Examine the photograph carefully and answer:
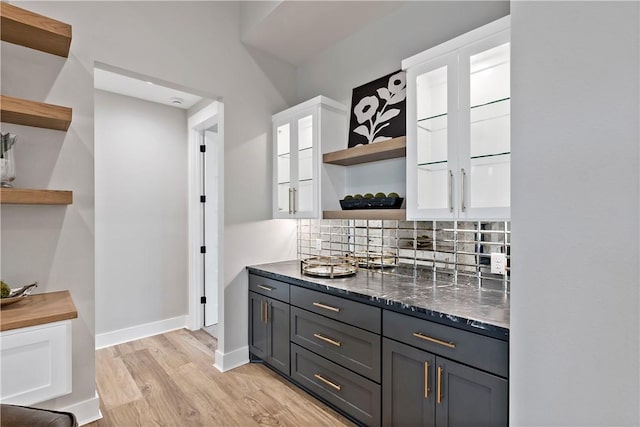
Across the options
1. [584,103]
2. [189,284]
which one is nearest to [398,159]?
[584,103]

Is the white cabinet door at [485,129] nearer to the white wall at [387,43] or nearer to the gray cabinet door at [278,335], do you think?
the white wall at [387,43]

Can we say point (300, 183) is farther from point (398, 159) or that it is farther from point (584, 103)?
point (584, 103)

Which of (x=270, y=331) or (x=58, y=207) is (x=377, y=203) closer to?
(x=270, y=331)

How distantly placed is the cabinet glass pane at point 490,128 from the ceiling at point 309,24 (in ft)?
3.50

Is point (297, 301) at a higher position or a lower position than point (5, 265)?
lower

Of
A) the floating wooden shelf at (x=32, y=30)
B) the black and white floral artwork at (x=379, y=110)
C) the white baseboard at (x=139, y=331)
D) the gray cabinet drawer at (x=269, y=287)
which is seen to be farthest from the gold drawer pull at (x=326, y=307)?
the white baseboard at (x=139, y=331)

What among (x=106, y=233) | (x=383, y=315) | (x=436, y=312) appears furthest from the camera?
(x=106, y=233)

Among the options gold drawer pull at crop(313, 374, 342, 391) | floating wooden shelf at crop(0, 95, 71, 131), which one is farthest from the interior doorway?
gold drawer pull at crop(313, 374, 342, 391)

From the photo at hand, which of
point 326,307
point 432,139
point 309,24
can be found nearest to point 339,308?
point 326,307

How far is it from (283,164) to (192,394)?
1963mm

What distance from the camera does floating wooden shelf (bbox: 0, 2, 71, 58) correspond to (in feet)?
5.25

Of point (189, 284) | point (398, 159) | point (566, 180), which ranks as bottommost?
point (189, 284)

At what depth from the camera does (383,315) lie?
174 centimetres

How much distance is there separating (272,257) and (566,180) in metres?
2.68
